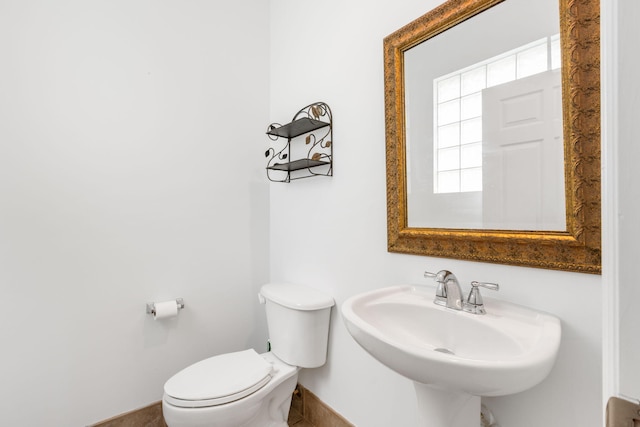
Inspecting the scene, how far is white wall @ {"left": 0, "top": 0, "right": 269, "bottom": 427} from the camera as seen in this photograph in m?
1.25

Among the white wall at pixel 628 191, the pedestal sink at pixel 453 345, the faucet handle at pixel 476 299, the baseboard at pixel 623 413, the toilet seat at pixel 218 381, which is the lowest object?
the toilet seat at pixel 218 381

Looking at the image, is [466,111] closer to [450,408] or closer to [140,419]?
[450,408]

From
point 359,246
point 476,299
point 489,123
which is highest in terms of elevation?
point 489,123

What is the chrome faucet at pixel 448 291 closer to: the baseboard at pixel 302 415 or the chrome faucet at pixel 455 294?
the chrome faucet at pixel 455 294

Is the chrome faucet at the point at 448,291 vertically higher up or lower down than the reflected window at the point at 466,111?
lower down

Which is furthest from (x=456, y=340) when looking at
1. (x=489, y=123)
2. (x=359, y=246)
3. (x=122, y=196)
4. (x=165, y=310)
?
(x=122, y=196)

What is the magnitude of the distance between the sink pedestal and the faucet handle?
0.75ft

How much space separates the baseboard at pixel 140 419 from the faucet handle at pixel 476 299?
161 centimetres

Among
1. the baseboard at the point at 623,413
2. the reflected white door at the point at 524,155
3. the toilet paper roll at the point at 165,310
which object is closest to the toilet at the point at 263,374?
the toilet paper roll at the point at 165,310

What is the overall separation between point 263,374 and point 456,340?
838 millimetres

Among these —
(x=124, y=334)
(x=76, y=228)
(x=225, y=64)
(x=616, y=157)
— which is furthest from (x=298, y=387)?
(x=225, y=64)

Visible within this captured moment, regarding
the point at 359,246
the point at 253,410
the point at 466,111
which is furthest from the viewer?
the point at 359,246

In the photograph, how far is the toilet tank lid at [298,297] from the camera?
1377mm

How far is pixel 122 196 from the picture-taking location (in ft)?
4.78
